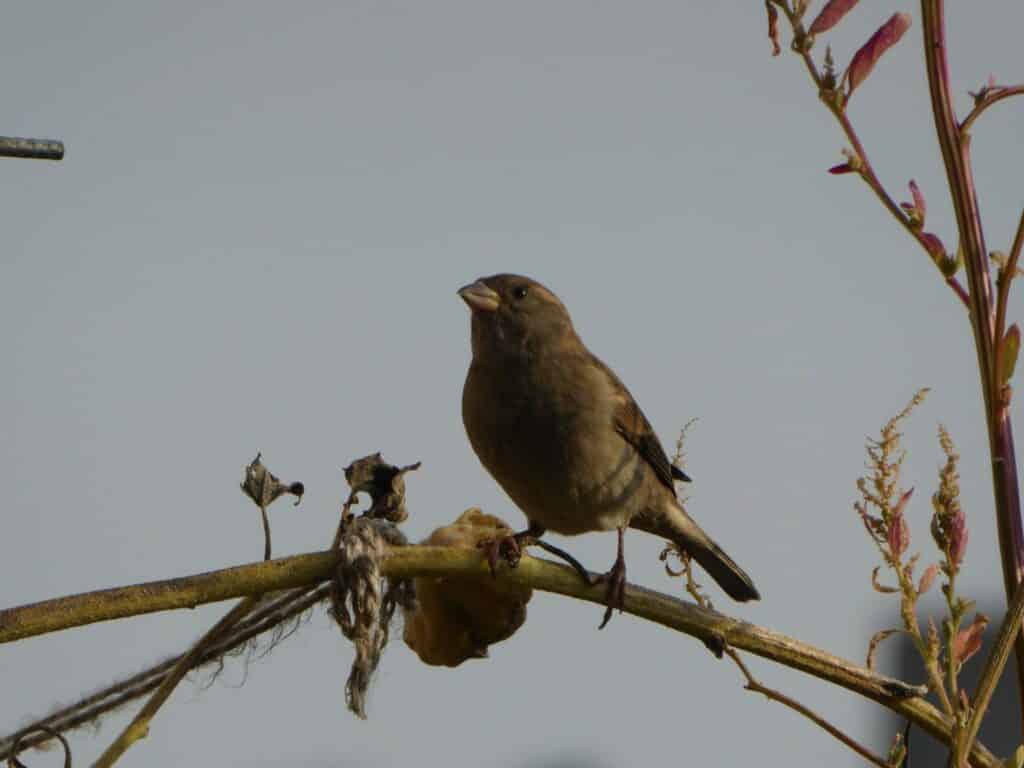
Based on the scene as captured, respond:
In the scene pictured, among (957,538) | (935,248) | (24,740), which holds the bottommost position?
(24,740)

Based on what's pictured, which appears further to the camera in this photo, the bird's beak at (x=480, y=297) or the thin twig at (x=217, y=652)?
the bird's beak at (x=480, y=297)

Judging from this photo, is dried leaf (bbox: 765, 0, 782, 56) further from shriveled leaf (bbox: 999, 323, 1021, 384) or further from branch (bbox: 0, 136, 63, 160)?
branch (bbox: 0, 136, 63, 160)

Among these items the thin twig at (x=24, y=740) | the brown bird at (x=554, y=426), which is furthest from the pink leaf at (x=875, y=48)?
the brown bird at (x=554, y=426)

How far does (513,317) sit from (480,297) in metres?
0.10

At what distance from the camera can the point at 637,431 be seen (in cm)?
Answer: 368

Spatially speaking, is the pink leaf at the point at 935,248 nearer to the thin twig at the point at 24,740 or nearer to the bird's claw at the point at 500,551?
the bird's claw at the point at 500,551

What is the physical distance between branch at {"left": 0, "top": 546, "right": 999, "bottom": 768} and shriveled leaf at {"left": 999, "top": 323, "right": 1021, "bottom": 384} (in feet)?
1.08

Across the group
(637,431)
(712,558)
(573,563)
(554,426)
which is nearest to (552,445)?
(554,426)

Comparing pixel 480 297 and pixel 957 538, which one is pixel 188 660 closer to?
pixel 957 538

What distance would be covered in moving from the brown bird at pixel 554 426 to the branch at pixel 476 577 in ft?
4.80

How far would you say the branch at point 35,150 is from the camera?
1.28 meters

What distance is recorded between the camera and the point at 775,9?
138 cm

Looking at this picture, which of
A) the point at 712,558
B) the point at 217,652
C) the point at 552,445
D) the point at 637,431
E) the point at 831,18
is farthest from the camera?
the point at 712,558

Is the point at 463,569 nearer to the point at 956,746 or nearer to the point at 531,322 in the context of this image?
the point at 956,746
